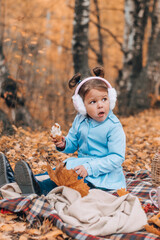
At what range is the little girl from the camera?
8.96ft

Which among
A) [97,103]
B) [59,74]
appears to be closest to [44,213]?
[97,103]

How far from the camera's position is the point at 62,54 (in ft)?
36.4

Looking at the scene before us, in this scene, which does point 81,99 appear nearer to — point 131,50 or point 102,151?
point 102,151

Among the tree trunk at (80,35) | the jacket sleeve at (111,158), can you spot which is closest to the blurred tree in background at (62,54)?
the tree trunk at (80,35)

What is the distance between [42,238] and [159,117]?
20.0 feet

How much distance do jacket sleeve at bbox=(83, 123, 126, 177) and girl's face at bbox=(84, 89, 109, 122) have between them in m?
0.18

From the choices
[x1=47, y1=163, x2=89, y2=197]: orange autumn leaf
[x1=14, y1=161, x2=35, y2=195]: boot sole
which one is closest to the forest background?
[x1=14, y1=161, x2=35, y2=195]: boot sole

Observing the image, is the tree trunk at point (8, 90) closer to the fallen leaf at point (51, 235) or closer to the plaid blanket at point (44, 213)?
the plaid blanket at point (44, 213)

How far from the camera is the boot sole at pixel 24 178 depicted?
2510mm

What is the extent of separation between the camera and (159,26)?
9141 millimetres

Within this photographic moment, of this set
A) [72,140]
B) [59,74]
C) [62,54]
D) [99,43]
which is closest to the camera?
[72,140]

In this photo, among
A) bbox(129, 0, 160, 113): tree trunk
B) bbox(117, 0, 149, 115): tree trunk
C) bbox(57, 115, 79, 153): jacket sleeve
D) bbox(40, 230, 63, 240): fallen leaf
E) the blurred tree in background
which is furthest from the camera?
bbox(129, 0, 160, 113): tree trunk

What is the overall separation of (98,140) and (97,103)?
0.36 m

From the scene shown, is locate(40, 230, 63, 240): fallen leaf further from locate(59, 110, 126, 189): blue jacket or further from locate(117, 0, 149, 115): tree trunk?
locate(117, 0, 149, 115): tree trunk
